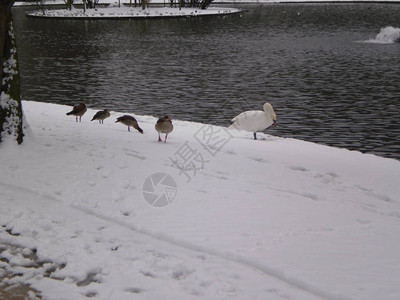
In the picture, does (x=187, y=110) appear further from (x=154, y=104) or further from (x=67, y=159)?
(x=67, y=159)

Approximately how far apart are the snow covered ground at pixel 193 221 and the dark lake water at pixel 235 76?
24.0 feet

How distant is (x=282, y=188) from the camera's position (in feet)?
30.2

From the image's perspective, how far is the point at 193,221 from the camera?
24.8ft

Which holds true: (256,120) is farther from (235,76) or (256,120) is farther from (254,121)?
(235,76)

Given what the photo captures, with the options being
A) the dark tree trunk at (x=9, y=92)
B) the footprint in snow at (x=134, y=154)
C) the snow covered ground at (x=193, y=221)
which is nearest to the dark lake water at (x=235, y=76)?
the snow covered ground at (x=193, y=221)

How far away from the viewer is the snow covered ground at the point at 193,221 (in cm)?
591

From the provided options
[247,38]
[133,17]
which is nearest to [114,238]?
[247,38]

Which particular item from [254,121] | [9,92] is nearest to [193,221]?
[9,92]

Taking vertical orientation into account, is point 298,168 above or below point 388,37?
below

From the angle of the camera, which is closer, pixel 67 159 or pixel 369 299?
pixel 369 299

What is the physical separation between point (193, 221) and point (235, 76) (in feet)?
73.8

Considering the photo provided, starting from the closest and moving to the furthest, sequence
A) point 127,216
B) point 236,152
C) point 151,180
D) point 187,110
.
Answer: point 127,216
point 151,180
point 236,152
point 187,110

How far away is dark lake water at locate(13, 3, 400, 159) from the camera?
19775 millimetres

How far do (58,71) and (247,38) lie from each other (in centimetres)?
2353
